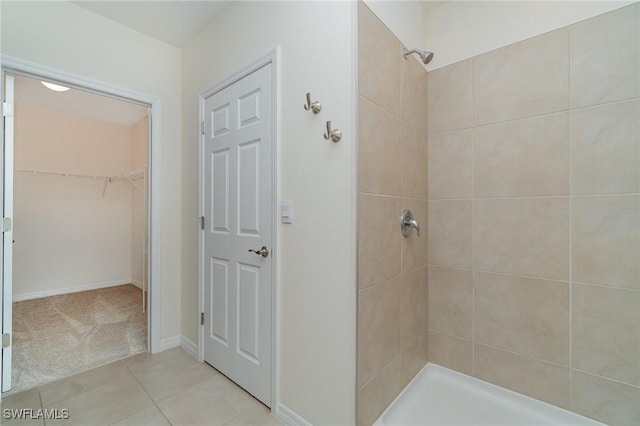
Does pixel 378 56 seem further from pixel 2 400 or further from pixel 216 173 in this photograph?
pixel 2 400

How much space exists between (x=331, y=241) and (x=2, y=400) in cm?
220

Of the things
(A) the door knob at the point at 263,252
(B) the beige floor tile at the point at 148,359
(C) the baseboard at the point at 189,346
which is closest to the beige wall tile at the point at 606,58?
(A) the door knob at the point at 263,252

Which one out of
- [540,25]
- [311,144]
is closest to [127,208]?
[311,144]

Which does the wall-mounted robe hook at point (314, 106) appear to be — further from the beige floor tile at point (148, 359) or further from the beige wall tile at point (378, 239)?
the beige floor tile at point (148, 359)

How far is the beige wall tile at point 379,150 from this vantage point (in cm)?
127

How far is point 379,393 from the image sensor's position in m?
1.39

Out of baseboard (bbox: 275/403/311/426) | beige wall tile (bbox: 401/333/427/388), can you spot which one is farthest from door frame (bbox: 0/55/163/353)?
beige wall tile (bbox: 401/333/427/388)

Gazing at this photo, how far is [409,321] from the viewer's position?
1.68m

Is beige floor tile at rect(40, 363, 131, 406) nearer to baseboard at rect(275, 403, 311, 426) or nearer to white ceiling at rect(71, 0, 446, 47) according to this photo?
baseboard at rect(275, 403, 311, 426)

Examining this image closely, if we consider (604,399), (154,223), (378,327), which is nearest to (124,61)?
(154,223)

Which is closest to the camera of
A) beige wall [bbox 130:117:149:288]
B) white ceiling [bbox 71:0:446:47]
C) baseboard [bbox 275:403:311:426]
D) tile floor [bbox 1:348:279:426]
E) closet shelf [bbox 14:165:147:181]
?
baseboard [bbox 275:403:311:426]

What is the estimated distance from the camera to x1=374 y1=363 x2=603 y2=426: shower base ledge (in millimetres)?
1434

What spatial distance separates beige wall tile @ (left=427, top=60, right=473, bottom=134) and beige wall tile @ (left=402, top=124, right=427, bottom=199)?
16cm

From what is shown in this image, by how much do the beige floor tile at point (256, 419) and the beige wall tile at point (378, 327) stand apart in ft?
2.09
